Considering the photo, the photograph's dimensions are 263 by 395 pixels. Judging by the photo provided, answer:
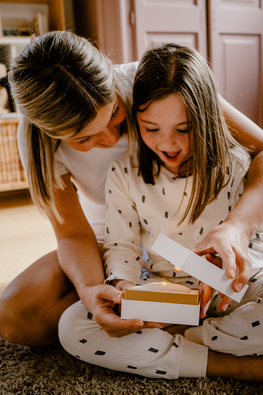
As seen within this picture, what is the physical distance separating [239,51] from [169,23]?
0.48 metres

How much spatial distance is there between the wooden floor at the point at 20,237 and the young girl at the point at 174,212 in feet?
1.89

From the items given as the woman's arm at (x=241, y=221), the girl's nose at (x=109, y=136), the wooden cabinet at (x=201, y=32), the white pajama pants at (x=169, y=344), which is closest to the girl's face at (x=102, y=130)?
the girl's nose at (x=109, y=136)

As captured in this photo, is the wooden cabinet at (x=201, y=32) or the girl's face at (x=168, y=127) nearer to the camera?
the girl's face at (x=168, y=127)

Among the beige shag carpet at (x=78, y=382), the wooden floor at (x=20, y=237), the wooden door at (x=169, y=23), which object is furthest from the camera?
the wooden door at (x=169, y=23)

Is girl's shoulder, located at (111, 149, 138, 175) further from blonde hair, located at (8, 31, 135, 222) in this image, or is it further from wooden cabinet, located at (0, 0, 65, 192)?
wooden cabinet, located at (0, 0, 65, 192)

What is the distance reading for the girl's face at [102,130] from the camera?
0.78 meters

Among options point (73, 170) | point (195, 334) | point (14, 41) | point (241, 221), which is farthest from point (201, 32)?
point (195, 334)

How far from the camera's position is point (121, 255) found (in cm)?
89

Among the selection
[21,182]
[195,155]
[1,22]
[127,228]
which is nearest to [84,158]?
[127,228]

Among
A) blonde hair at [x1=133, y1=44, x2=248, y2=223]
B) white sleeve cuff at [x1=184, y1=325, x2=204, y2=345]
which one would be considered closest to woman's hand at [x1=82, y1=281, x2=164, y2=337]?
white sleeve cuff at [x1=184, y1=325, x2=204, y2=345]

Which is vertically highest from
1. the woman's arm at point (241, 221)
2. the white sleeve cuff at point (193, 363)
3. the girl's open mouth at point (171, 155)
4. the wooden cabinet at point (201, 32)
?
the wooden cabinet at point (201, 32)

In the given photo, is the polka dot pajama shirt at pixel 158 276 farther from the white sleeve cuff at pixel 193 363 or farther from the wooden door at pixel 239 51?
the wooden door at pixel 239 51

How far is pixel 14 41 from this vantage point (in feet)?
7.29

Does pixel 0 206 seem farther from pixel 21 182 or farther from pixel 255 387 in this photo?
pixel 255 387
